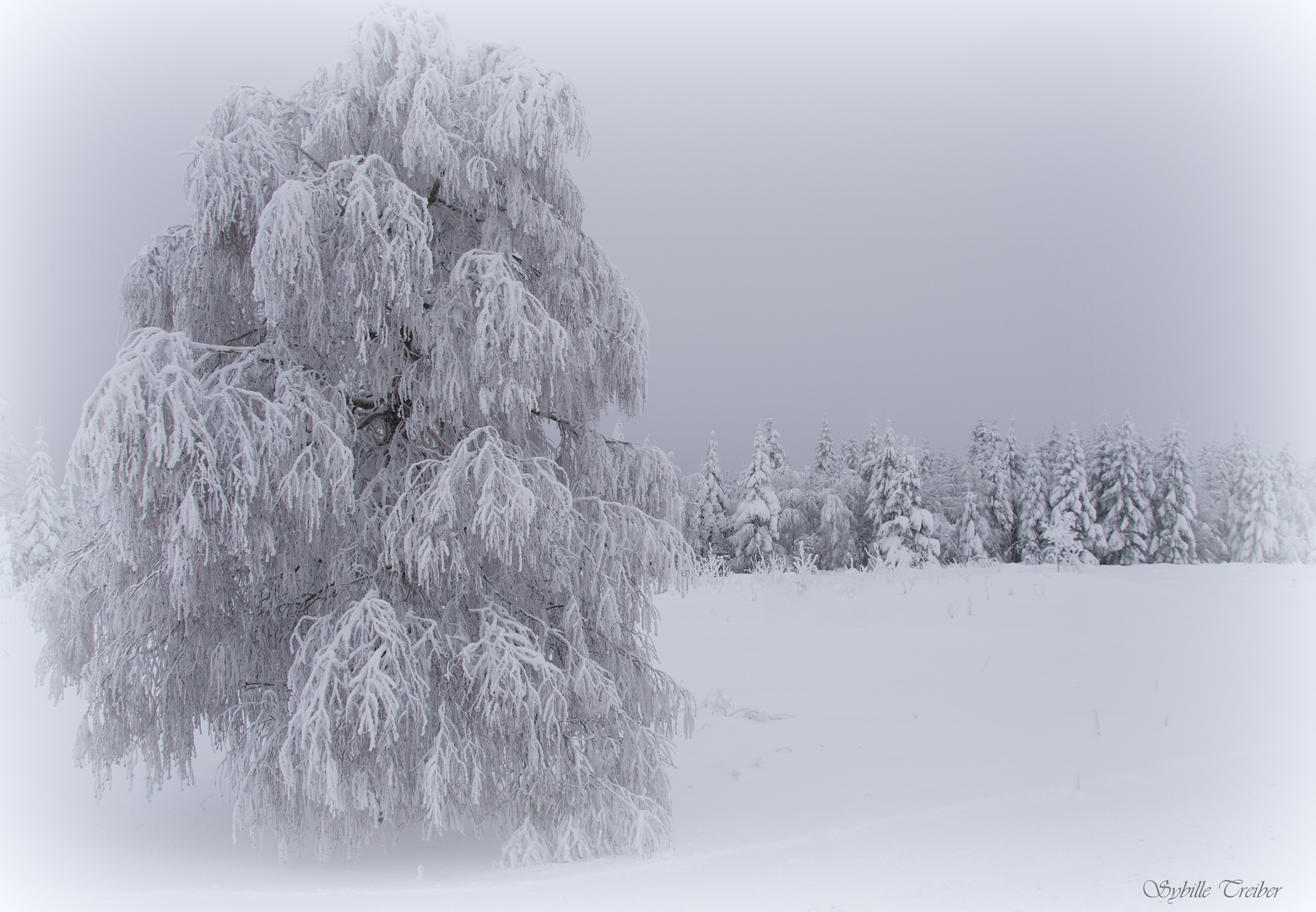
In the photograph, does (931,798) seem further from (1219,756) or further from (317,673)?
(317,673)

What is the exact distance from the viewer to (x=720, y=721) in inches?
357

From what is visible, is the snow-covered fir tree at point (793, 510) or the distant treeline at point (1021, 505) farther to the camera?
the snow-covered fir tree at point (793, 510)

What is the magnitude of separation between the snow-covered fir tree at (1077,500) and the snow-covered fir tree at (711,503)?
19.0m

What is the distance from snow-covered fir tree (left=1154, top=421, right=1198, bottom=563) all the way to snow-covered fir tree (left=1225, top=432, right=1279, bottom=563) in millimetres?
2157

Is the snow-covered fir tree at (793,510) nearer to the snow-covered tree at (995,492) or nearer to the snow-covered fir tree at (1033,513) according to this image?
the snow-covered tree at (995,492)

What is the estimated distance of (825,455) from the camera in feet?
166

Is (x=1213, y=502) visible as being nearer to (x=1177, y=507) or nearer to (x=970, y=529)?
(x=1177, y=507)

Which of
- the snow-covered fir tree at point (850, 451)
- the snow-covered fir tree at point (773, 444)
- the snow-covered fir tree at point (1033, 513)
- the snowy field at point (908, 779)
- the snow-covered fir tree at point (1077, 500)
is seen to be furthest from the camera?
the snow-covered fir tree at point (850, 451)

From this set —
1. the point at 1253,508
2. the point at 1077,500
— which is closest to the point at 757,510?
the point at 1077,500

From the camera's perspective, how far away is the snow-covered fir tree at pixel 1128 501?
4191 centimetres

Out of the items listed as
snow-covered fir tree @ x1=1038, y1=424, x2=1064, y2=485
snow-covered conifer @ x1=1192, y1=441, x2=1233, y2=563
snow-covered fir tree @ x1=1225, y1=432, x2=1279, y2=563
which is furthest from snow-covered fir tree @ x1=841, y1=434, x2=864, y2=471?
snow-covered fir tree @ x1=1225, y1=432, x2=1279, y2=563

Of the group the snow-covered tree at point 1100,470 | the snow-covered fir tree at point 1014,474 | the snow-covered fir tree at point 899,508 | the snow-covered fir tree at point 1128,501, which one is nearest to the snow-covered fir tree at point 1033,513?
the snow-covered fir tree at point 1014,474

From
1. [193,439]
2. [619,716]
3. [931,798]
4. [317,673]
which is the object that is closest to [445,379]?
[193,439]

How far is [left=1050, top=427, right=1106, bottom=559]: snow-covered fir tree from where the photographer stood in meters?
40.9
